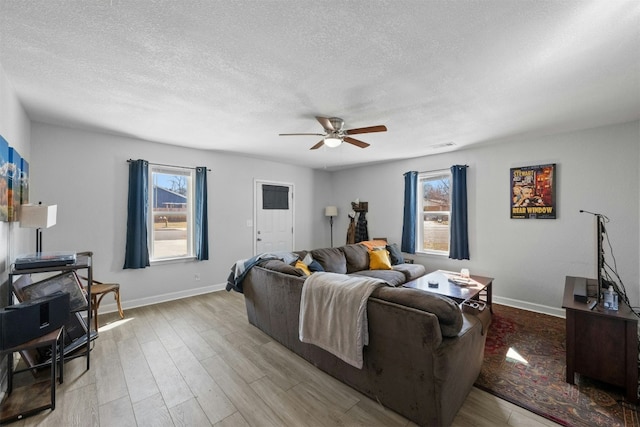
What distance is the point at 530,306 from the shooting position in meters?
3.84

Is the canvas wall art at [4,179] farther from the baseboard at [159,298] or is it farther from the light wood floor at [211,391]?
the baseboard at [159,298]

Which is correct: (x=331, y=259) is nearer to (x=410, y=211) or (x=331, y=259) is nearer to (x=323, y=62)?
(x=410, y=211)

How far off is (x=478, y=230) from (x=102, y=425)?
4900 millimetres

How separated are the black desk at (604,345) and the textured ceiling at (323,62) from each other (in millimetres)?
1847

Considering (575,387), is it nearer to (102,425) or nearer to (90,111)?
(102,425)

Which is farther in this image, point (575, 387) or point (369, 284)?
Answer: point (575, 387)

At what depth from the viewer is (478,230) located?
4344 mm

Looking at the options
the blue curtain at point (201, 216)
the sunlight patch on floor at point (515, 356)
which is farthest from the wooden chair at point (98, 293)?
the sunlight patch on floor at point (515, 356)

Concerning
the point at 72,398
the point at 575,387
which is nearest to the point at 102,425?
the point at 72,398

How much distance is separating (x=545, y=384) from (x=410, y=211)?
10.4 feet

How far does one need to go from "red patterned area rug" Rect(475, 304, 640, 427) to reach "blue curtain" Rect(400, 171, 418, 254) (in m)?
2.09

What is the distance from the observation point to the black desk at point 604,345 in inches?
75.5

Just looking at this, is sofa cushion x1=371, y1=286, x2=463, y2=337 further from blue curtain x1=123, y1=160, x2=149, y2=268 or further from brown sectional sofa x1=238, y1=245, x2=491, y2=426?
blue curtain x1=123, y1=160, x2=149, y2=268

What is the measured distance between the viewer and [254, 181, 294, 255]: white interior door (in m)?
5.33
